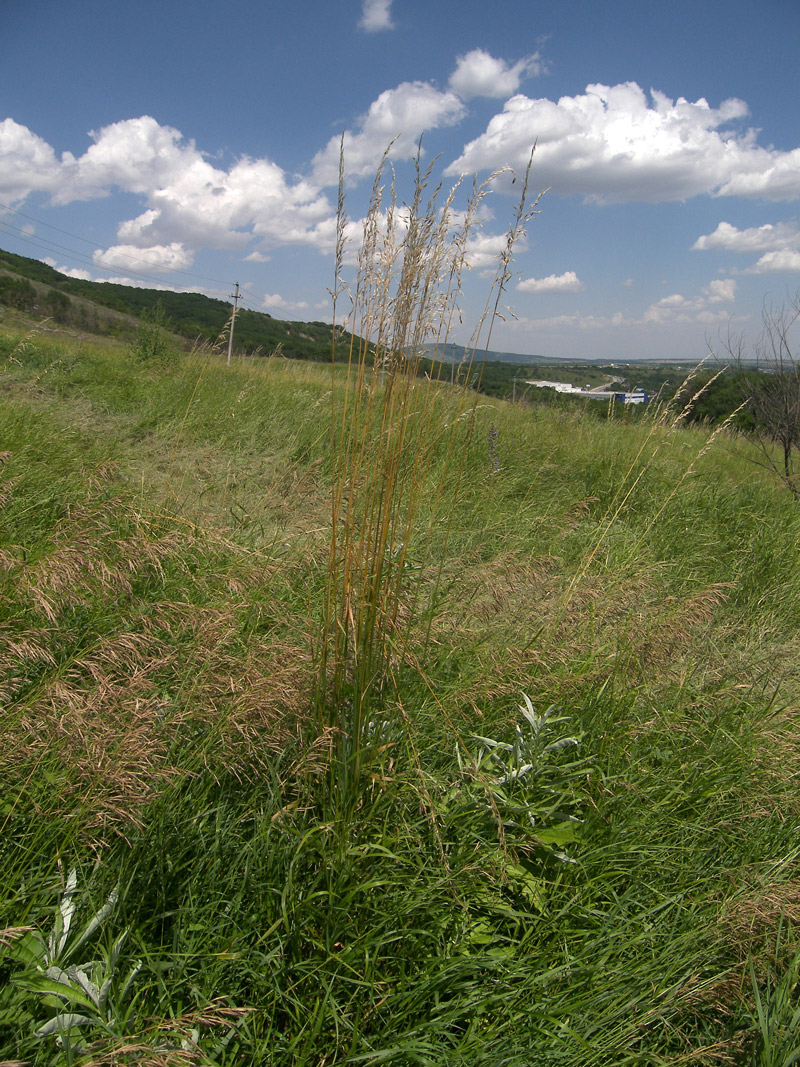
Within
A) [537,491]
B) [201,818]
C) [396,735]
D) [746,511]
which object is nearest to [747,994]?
[396,735]

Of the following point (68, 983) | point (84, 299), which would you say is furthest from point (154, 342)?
point (84, 299)

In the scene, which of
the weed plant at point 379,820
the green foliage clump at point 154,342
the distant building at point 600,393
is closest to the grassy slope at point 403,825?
the weed plant at point 379,820

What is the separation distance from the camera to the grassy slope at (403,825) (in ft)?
4.20

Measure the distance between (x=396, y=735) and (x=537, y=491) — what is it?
3.90 metres

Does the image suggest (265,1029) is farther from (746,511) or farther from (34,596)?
(746,511)

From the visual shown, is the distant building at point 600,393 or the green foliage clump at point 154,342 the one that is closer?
the distant building at point 600,393

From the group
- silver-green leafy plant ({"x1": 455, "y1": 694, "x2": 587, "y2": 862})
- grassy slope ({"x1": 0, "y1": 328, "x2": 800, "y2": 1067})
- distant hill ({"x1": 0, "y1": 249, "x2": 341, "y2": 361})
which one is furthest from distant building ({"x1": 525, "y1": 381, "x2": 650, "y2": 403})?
distant hill ({"x1": 0, "y1": 249, "x2": 341, "y2": 361})

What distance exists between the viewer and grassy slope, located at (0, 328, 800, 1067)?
Result: 128cm

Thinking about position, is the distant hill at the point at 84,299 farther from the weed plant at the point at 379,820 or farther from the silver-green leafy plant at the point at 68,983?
the silver-green leafy plant at the point at 68,983

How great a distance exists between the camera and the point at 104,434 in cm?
512

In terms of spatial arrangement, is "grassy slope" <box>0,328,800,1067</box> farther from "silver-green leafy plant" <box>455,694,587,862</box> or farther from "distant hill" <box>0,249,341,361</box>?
"distant hill" <box>0,249,341,361</box>

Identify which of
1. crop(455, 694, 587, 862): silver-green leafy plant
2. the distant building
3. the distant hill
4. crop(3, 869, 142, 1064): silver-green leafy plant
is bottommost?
crop(3, 869, 142, 1064): silver-green leafy plant

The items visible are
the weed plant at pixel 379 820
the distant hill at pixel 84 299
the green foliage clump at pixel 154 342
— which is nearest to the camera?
the weed plant at pixel 379 820

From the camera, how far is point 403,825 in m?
1.56
